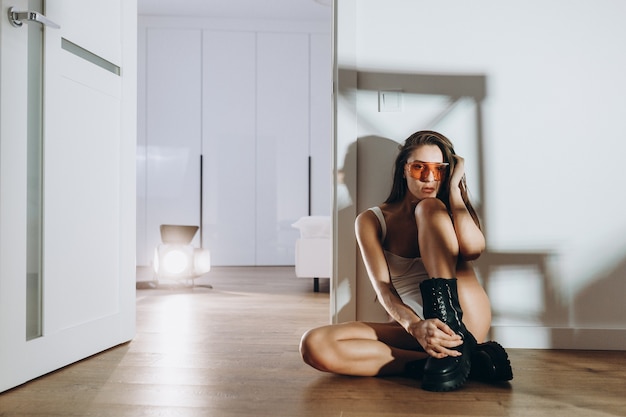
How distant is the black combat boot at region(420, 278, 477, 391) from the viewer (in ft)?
5.42

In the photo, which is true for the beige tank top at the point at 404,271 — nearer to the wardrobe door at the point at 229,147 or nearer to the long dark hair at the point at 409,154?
the long dark hair at the point at 409,154

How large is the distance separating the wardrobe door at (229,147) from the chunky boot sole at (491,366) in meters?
4.99

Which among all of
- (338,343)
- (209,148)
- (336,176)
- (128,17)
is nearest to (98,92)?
(128,17)

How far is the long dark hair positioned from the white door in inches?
42.5

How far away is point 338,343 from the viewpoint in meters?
1.83

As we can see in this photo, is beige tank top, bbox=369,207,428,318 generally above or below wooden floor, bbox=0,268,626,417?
above

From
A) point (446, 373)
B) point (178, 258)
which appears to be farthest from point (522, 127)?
point (178, 258)

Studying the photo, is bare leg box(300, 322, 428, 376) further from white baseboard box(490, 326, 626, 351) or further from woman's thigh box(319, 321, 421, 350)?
white baseboard box(490, 326, 626, 351)

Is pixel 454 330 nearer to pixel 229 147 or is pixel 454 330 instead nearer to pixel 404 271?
pixel 404 271

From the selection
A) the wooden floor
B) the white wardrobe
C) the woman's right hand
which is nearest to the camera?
the wooden floor

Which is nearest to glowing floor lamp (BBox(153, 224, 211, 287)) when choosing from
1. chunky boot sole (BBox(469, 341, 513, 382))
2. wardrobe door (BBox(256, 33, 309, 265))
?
wardrobe door (BBox(256, 33, 309, 265))

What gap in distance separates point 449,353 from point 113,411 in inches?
35.6

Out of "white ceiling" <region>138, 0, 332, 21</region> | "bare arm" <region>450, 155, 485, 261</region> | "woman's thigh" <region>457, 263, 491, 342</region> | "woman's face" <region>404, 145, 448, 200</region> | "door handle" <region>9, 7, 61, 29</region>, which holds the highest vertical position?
"white ceiling" <region>138, 0, 332, 21</region>

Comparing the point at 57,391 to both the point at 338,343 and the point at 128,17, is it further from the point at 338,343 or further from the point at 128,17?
the point at 128,17
